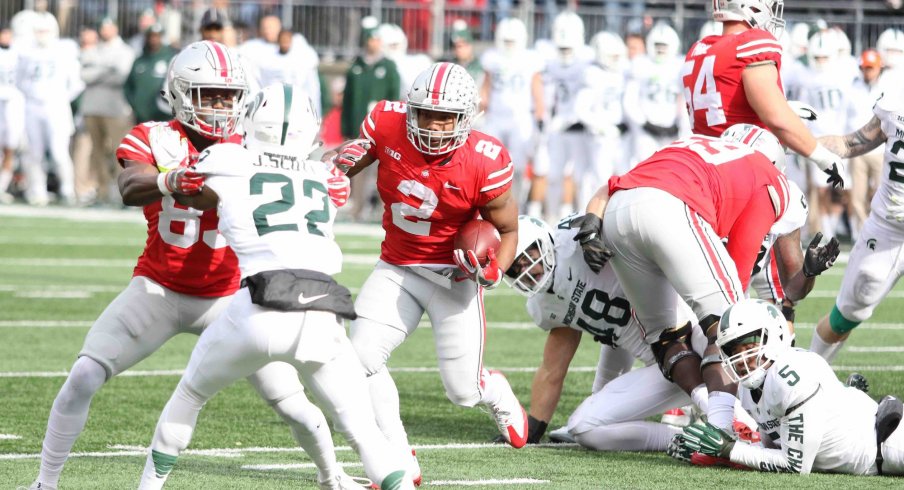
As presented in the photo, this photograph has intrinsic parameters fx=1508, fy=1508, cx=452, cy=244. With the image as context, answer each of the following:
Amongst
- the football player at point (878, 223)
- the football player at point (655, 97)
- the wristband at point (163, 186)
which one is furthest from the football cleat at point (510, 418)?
the football player at point (655, 97)

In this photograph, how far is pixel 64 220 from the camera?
16297 mm

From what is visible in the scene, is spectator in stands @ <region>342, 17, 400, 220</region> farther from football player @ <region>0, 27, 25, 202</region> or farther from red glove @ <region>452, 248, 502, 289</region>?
red glove @ <region>452, 248, 502, 289</region>

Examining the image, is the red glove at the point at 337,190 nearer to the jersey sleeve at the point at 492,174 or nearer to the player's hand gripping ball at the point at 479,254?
the player's hand gripping ball at the point at 479,254

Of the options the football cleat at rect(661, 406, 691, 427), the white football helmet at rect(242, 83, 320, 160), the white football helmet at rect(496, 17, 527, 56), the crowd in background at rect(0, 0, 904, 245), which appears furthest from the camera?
the white football helmet at rect(496, 17, 527, 56)

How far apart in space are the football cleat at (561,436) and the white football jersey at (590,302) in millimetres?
436

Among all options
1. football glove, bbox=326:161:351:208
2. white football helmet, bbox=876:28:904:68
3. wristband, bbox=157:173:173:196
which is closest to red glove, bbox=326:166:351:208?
football glove, bbox=326:161:351:208

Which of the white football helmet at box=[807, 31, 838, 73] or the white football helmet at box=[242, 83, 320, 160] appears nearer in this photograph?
the white football helmet at box=[242, 83, 320, 160]

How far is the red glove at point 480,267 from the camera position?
5578 mm

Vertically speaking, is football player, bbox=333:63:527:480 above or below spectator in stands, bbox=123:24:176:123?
above

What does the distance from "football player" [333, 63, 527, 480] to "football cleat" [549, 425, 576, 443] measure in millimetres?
361

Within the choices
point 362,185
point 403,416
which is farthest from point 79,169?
point 403,416

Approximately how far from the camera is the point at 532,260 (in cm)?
623

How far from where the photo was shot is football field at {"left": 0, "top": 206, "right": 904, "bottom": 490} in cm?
546

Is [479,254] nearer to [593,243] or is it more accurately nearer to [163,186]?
[593,243]
